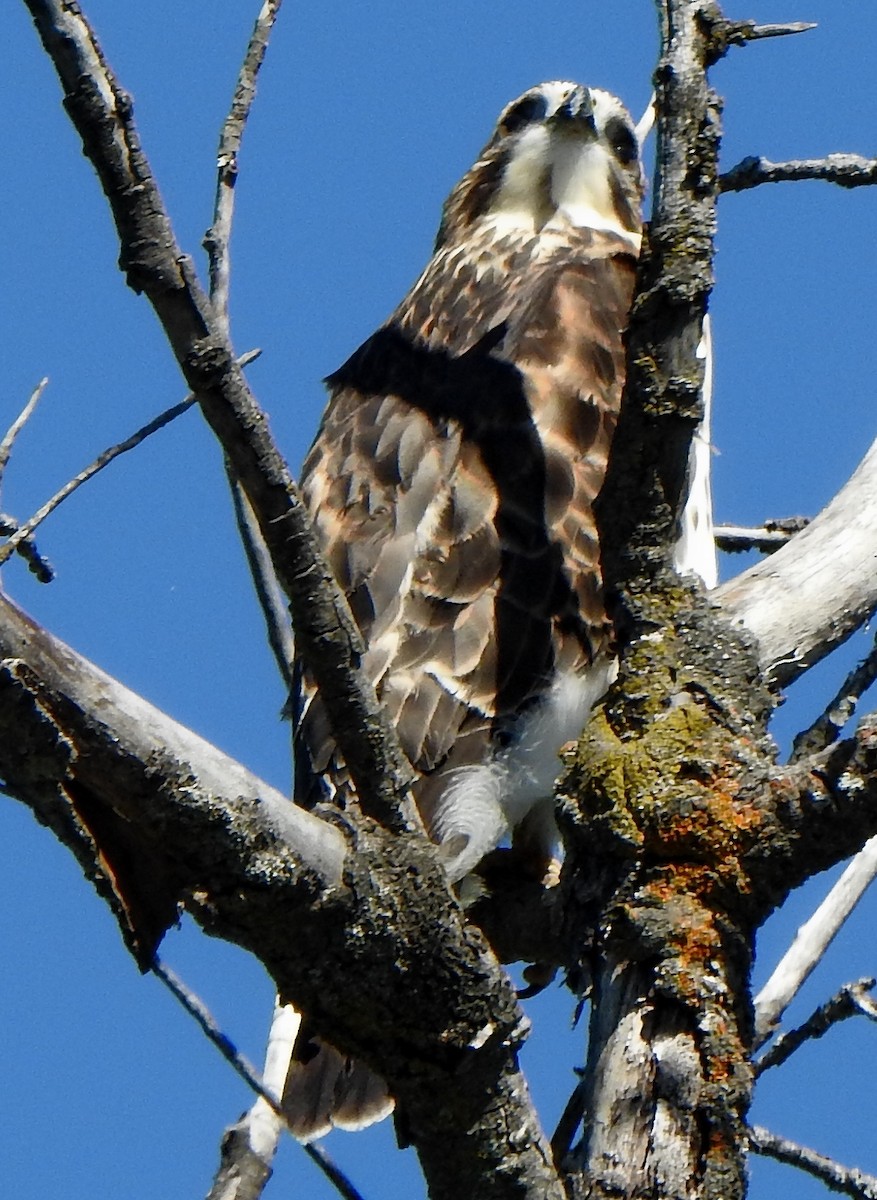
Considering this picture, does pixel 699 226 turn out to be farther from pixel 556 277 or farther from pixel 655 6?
pixel 556 277

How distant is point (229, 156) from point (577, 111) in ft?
8.90

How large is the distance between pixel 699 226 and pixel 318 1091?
167 centimetres

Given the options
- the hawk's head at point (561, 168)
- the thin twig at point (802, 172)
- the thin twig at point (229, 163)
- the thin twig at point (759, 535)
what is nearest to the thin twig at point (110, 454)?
the thin twig at point (229, 163)

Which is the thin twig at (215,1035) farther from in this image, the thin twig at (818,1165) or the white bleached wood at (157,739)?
the thin twig at (818,1165)

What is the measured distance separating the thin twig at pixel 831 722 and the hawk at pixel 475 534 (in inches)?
27.9

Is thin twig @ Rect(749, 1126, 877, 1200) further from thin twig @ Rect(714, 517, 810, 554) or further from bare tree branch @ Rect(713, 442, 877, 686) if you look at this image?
thin twig @ Rect(714, 517, 810, 554)

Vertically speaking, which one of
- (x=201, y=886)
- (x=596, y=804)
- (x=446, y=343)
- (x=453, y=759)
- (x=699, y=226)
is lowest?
(x=201, y=886)

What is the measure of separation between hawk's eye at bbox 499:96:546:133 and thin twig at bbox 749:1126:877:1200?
3615 millimetres

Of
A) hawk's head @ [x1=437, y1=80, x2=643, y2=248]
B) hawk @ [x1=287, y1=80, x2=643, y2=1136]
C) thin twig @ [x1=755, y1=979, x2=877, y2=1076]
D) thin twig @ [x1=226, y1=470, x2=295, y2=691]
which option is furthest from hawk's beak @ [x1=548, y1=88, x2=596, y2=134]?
thin twig @ [x1=755, y1=979, x2=877, y2=1076]

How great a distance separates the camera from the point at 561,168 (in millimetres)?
5215

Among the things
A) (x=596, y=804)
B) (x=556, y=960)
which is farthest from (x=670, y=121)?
(x=556, y=960)

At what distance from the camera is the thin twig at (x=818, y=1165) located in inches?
105

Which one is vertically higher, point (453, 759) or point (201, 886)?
point (453, 759)

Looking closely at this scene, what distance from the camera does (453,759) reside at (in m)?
3.50
